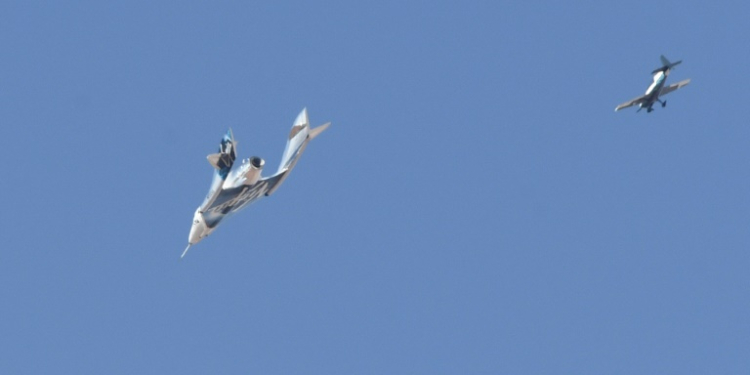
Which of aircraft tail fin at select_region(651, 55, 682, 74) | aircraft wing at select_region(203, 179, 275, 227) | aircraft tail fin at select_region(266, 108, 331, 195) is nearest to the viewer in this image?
aircraft wing at select_region(203, 179, 275, 227)

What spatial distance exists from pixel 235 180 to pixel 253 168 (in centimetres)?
281

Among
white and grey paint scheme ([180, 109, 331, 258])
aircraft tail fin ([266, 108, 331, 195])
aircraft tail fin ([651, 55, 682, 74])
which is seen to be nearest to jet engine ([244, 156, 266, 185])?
white and grey paint scheme ([180, 109, 331, 258])

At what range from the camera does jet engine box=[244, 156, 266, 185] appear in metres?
107

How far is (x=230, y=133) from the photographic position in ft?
343

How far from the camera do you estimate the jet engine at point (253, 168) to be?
107062mm

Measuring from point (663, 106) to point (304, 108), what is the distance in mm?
47393

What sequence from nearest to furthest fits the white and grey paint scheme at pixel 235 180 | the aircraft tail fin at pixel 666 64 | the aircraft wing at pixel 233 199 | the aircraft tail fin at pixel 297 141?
the white and grey paint scheme at pixel 235 180
the aircraft wing at pixel 233 199
the aircraft tail fin at pixel 297 141
the aircraft tail fin at pixel 666 64

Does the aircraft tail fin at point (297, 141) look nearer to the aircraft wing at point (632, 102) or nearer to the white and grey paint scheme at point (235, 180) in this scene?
the white and grey paint scheme at point (235, 180)

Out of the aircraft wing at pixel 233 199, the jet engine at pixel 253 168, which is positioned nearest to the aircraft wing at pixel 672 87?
the aircraft wing at pixel 233 199

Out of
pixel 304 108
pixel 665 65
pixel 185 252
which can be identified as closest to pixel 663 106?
pixel 665 65

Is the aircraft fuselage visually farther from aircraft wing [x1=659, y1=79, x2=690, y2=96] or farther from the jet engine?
the jet engine

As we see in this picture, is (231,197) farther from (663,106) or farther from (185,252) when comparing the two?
(663,106)

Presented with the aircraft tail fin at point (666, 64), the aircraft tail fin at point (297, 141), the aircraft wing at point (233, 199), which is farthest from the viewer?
the aircraft tail fin at point (666, 64)

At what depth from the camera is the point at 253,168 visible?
10738 cm
